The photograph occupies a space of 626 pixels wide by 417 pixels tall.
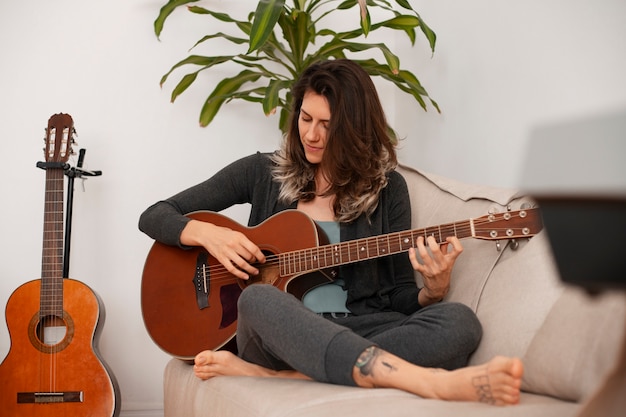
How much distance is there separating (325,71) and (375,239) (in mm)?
512

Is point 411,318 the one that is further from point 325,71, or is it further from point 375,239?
point 325,71

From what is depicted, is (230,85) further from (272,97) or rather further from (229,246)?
(229,246)

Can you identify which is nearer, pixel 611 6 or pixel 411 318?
pixel 411 318

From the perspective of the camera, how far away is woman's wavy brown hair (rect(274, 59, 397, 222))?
188 centimetres

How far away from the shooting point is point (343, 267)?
185 centimetres

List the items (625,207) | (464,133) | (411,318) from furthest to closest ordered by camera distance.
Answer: (464,133)
(411,318)
(625,207)

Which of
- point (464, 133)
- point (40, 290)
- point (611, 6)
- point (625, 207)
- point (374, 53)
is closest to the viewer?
point (625, 207)

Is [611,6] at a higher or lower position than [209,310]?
higher

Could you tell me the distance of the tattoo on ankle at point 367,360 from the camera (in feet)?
3.97

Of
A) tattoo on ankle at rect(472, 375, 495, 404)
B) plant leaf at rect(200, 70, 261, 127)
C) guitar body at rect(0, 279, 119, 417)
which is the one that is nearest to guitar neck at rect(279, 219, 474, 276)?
tattoo on ankle at rect(472, 375, 495, 404)

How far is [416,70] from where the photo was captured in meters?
2.83

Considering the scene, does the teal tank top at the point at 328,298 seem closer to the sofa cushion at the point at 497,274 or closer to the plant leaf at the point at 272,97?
the sofa cushion at the point at 497,274

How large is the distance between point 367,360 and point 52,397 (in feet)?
4.33

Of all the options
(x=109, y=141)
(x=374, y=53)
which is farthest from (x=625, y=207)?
(x=374, y=53)
